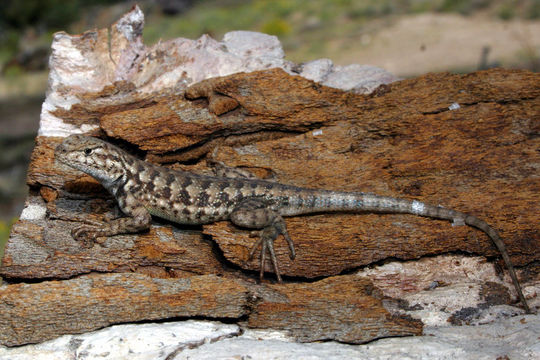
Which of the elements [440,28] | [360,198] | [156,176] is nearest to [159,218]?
[156,176]

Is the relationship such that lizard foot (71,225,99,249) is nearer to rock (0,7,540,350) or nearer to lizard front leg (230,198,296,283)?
rock (0,7,540,350)

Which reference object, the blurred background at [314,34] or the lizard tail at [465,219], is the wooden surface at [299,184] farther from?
the blurred background at [314,34]

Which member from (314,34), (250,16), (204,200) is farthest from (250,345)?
(250,16)

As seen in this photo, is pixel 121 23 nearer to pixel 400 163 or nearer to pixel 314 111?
pixel 314 111

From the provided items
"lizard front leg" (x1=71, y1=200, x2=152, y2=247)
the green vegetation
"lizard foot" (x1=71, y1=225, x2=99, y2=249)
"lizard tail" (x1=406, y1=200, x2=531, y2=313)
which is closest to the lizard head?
"lizard front leg" (x1=71, y1=200, x2=152, y2=247)

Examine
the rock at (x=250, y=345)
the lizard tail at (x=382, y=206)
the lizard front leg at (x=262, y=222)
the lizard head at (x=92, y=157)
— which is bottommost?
the rock at (x=250, y=345)

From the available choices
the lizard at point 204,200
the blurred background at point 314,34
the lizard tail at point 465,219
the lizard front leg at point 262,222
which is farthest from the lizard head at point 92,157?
the blurred background at point 314,34
